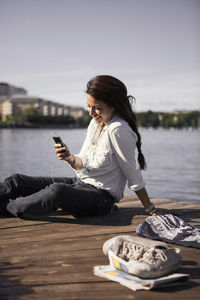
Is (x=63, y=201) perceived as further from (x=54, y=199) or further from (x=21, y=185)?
(x=21, y=185)

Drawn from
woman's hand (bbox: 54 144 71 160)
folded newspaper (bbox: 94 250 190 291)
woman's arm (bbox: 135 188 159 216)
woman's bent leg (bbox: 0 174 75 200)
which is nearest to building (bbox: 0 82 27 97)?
woman's bent leg (bbox: 0 174 75 200)

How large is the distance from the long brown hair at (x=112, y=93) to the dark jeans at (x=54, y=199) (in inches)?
29.0

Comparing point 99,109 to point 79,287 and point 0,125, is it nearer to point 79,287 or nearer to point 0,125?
point 79,287

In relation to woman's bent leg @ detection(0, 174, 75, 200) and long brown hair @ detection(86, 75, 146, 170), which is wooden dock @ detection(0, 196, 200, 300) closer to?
woman's bent leg @ detection(0, 174, 75, 200)

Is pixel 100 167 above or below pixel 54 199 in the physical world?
above

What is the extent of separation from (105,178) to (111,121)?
51 centimetres

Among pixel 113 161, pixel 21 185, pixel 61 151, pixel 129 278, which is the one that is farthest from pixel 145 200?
pixel 129 278

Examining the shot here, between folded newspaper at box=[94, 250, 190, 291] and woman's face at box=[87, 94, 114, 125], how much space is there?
149 cm

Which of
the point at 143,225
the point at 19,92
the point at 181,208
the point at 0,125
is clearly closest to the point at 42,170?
the point at 181,208

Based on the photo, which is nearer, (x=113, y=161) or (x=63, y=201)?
(x=63, y=201)

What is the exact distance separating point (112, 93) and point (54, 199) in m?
1.03

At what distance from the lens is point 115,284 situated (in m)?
2.11

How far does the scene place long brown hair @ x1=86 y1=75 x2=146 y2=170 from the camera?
11.1ft

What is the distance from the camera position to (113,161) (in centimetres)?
347
